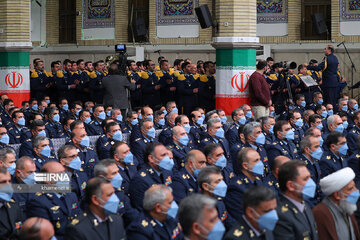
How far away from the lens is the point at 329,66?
16.9m

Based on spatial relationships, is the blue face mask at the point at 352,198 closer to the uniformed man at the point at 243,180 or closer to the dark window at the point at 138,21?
the uniformed man at the point at 243,180

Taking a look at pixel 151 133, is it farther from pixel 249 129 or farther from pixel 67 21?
pixel 67 21

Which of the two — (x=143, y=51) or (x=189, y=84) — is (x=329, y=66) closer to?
(x=189, y=84)

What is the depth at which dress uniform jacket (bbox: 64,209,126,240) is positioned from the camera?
203 inches

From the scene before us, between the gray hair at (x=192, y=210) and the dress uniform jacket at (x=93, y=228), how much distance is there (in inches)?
29.5

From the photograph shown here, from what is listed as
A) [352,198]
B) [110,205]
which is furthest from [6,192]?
[352,198]

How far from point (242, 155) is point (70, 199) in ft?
5.54

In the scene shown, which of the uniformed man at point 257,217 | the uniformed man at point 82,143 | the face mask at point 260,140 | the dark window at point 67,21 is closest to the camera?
the uniformed man at point 257,217

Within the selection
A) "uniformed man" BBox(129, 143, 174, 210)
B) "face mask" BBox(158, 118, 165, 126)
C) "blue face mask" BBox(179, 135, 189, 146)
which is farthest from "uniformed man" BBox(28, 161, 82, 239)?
"face mask" BBox(158, 118, 165, 126)

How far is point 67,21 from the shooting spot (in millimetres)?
24156

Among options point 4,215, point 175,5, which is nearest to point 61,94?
point 175,5

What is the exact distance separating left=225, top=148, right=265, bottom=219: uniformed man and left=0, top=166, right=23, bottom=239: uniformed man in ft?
6.34

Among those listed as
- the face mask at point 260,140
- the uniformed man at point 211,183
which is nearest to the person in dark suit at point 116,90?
the face mask at point 260,140

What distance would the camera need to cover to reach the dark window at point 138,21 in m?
22.1
